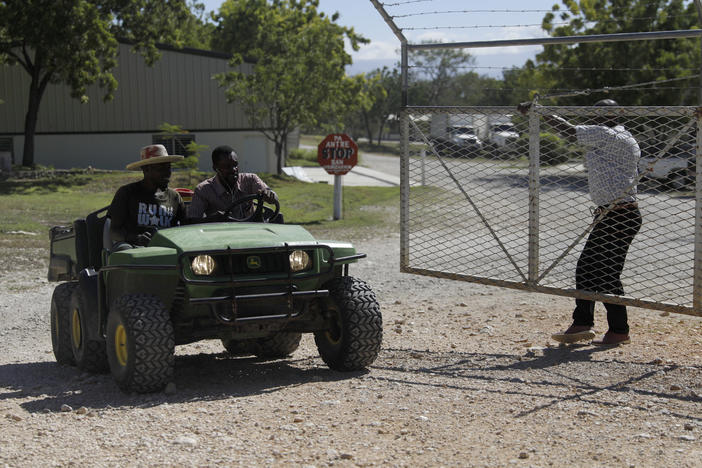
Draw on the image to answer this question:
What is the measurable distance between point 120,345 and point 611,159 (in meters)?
3.85

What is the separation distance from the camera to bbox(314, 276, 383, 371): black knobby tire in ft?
20.3

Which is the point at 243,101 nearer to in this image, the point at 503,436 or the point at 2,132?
the point at 2,132

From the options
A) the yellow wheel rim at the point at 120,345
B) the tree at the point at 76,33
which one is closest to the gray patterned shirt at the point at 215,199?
the yellow wheel rim at the point at 120,345

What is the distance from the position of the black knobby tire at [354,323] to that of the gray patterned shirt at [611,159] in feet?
6.90

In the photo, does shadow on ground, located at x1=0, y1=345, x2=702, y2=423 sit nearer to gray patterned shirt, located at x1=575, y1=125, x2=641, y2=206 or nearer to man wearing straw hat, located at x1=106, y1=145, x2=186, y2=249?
man wearing straw hat, located at x1=106, y1=145, x2=186, y2=249

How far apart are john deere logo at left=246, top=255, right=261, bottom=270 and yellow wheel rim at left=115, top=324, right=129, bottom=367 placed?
891 millimetres

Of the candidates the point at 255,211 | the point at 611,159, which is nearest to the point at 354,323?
the point at 255,211

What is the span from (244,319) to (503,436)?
183 centimetres

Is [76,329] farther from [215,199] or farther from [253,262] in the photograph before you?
[253,262]

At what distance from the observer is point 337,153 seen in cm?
1766

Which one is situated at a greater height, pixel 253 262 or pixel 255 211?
pixel 255 211

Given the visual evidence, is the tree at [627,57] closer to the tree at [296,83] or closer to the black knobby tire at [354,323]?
the tree at [296,83]

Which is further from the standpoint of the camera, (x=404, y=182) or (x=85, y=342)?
(x=404, y=182)

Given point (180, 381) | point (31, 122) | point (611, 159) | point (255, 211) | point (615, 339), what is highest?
point (31, 122)
